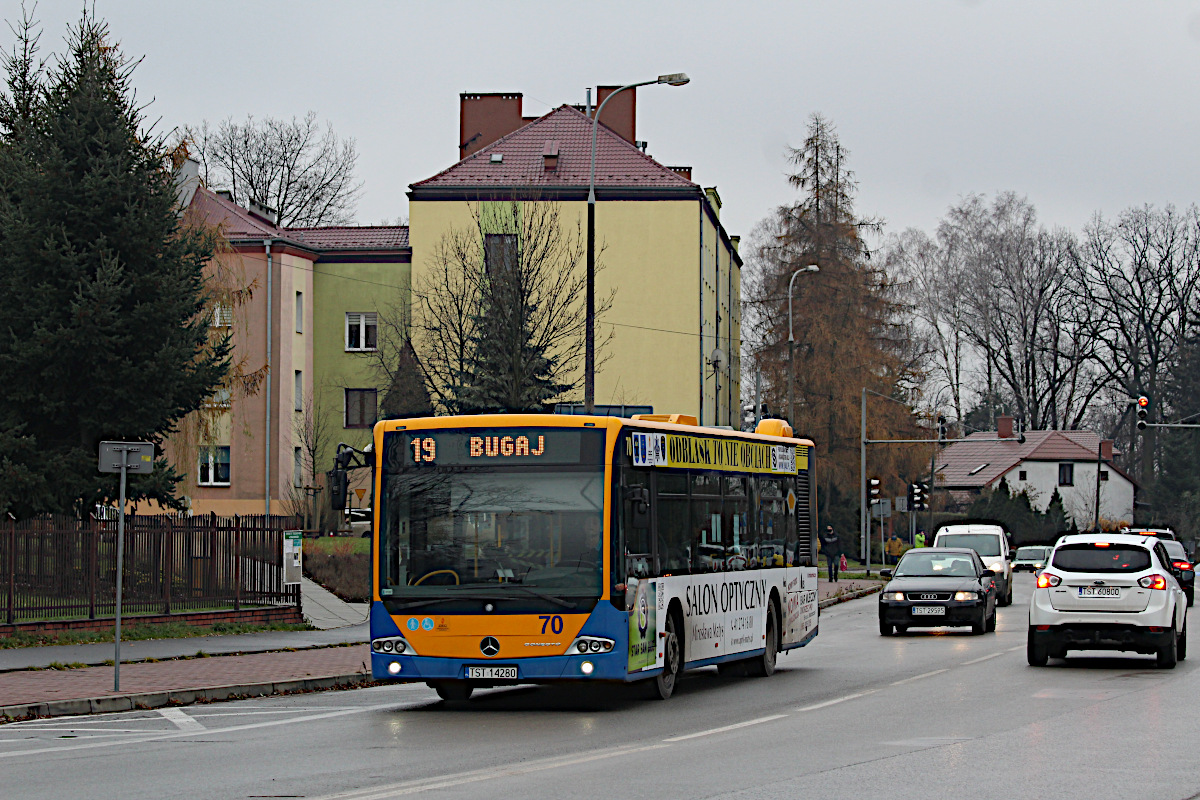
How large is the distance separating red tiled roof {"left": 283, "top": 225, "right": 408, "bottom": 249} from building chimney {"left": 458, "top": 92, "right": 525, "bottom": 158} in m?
4.69

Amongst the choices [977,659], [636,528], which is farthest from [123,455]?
[977,659]

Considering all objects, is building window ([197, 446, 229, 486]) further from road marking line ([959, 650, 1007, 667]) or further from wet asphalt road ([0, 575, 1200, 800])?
wet asphalt road ([0, 575, 1200, 800])

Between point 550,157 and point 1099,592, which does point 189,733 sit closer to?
point 1099,592

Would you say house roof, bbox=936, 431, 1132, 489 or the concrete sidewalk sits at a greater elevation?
house roof, bbox=936, 431, 1132, 489

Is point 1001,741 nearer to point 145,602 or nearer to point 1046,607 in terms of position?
point 1046,607

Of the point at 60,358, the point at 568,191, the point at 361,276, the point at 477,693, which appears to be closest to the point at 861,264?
the point at 568,191

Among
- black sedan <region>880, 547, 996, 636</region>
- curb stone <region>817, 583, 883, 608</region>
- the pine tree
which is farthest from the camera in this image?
curb stone <region>817, 583, 883, 608</region>

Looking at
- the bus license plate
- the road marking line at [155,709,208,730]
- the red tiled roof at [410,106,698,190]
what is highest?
the red tiled roof at [410,106,698,190]

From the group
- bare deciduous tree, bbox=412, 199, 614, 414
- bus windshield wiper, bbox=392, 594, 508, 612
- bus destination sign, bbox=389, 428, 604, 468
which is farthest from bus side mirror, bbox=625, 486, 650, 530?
bare deciduous tree, bbox=412, 199, 614, 414

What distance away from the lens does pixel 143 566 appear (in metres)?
24.4

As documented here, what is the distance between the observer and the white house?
10312 centimetres

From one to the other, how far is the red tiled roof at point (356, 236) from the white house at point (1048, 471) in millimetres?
48759

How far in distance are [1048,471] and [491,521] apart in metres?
95.4

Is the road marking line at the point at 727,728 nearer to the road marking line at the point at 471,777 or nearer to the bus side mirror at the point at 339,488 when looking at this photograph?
the road marking line at the point at 471,777
